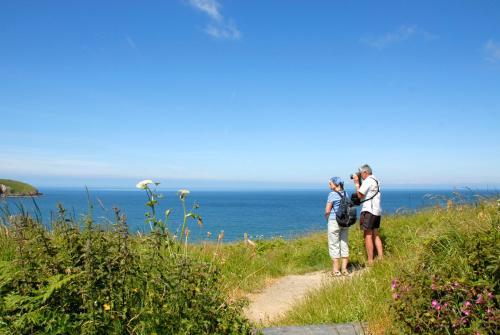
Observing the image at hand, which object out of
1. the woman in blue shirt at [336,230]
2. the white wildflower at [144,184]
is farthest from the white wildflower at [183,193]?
the woman in blue shirt at [336,230]

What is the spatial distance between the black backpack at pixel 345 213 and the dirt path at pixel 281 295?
3.49ft

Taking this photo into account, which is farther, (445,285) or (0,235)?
(0,235)

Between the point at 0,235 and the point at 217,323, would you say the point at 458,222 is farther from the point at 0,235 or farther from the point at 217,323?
the point at 0,235

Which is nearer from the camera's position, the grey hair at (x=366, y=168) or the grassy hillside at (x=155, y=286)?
the grassy hillside at (x=155, y=286)

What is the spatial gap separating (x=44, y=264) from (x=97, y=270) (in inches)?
26.1

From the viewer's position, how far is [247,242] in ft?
39.4

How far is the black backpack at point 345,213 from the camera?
8750 mm

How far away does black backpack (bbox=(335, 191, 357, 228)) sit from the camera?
8750mm

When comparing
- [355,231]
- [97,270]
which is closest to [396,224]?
[355,231]

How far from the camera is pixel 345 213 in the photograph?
28.7 feet

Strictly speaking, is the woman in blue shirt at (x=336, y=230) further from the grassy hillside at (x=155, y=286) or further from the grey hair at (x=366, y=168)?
the grassy hillside at (x=155, y=286)

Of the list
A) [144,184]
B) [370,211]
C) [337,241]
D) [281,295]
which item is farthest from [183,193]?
[370,211]

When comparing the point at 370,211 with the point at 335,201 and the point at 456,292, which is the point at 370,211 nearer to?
the point at 335,201

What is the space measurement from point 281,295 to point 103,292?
531 cm
